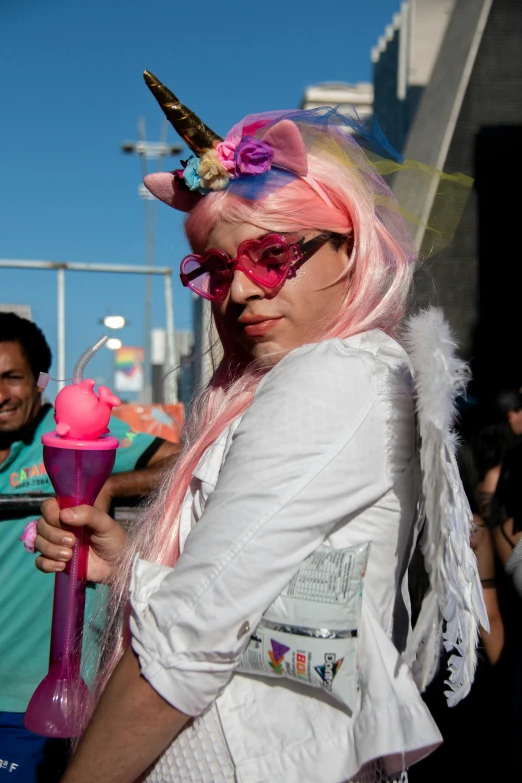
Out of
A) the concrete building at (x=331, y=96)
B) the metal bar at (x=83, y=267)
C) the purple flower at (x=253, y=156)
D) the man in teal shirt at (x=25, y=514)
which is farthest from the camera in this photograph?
the concrete building at (x=331, y=96)

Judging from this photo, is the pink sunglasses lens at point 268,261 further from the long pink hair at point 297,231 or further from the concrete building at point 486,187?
the concrete building at point 486,187

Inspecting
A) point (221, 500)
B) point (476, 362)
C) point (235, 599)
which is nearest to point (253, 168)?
point (221, 500)

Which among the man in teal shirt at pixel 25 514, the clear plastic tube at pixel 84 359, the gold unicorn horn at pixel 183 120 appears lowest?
the man in teal shirt at pixel 25 514

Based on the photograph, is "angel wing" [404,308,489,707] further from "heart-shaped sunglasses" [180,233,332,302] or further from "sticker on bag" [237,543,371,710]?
"heart-shaped sunglasses" [180,233,332,302]

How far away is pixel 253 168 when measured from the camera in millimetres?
1348

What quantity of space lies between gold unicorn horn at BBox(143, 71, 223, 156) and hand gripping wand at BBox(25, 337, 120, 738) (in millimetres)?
532

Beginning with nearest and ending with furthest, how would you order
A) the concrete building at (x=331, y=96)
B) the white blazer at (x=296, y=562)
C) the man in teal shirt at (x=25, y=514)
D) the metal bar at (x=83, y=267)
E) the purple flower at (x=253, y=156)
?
1. the white blazer at (x=296, y=562)
2. the purple flower at (x=253, y=156)
3. the man in teal shirt at (x=25, y=514)
4. the metal bar at (x=83, y=267)
5. the concrete building at (x=331, y=96)

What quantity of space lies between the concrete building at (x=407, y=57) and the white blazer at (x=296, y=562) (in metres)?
8.76

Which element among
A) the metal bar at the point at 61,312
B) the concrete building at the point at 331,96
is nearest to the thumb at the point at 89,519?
the metal bar at the point at 61,312

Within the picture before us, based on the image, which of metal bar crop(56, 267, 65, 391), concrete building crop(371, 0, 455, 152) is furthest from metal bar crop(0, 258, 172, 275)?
concrete building crop(371, 0, 455, 152)

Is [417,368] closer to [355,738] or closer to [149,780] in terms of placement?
[355,738]

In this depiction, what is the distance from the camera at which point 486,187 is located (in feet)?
24.2

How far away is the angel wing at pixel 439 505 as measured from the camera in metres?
1.03

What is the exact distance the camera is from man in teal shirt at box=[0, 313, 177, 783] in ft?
6.95
